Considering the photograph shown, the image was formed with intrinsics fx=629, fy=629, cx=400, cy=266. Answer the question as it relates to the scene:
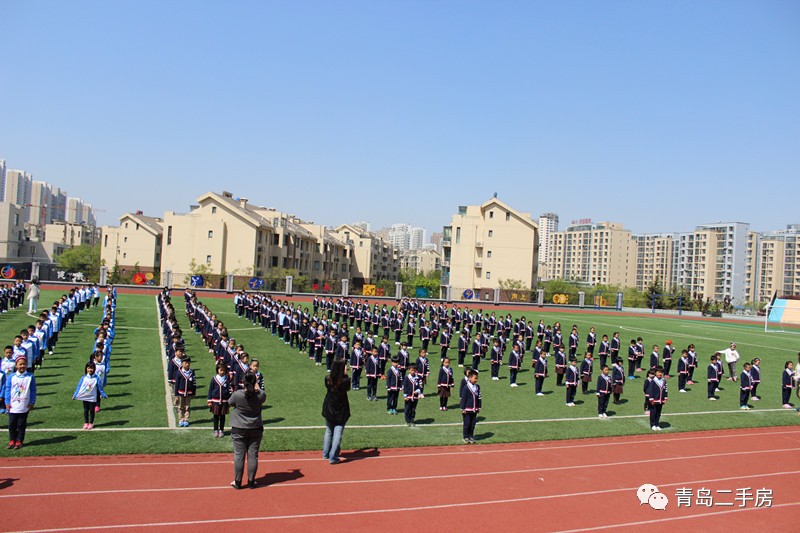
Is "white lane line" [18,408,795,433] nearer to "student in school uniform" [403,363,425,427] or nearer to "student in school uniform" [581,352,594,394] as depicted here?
"student in school uniform" [403,363,425,427]

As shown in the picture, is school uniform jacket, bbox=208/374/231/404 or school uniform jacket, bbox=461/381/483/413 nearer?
school uniform jacket, bbox=208/374/231/404

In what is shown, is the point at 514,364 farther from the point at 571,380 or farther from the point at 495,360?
the point at 571,380

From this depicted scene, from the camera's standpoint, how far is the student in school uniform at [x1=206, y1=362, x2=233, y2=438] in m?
10.9

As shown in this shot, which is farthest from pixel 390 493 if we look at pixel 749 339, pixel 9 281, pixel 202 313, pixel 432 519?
pixel 9 281

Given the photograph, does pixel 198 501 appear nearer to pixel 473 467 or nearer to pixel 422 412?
pixel 473 467

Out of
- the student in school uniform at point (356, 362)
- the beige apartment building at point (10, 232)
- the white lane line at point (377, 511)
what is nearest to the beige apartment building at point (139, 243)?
the beige apartment building at point (10, 232)

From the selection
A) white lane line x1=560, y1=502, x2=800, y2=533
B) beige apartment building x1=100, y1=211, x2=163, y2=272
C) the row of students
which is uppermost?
beige apartment building x1=100, y1=211, x2=163, y2=272

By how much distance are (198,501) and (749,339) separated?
3296 centimetres

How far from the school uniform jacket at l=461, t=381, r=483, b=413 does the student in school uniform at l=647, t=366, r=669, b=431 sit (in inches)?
178

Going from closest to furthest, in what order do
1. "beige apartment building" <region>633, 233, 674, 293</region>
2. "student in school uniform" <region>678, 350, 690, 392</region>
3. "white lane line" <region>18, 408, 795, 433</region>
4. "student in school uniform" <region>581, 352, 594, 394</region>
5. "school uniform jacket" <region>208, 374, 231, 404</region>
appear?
"school uniform jacket" <region>208, 374, 231, 404</region> → "white lane line" <region>18, 408, 795, 433</region> → "student in school uniform" <region>581, 352, 594, 394</region> → "student in school uniform" <region>678, 350, 690, 392</region> → "beige apartment building" <region>633, 233, 674, 293</region>

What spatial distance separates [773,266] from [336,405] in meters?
132

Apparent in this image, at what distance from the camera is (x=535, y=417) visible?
Answer: 14539 millimetres

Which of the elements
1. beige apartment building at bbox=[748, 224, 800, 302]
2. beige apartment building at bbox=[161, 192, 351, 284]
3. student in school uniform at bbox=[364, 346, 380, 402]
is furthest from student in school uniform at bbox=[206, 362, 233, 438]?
beige apartment building at bbox=[748, 224, 800, 302]

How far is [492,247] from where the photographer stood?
6500 cm
